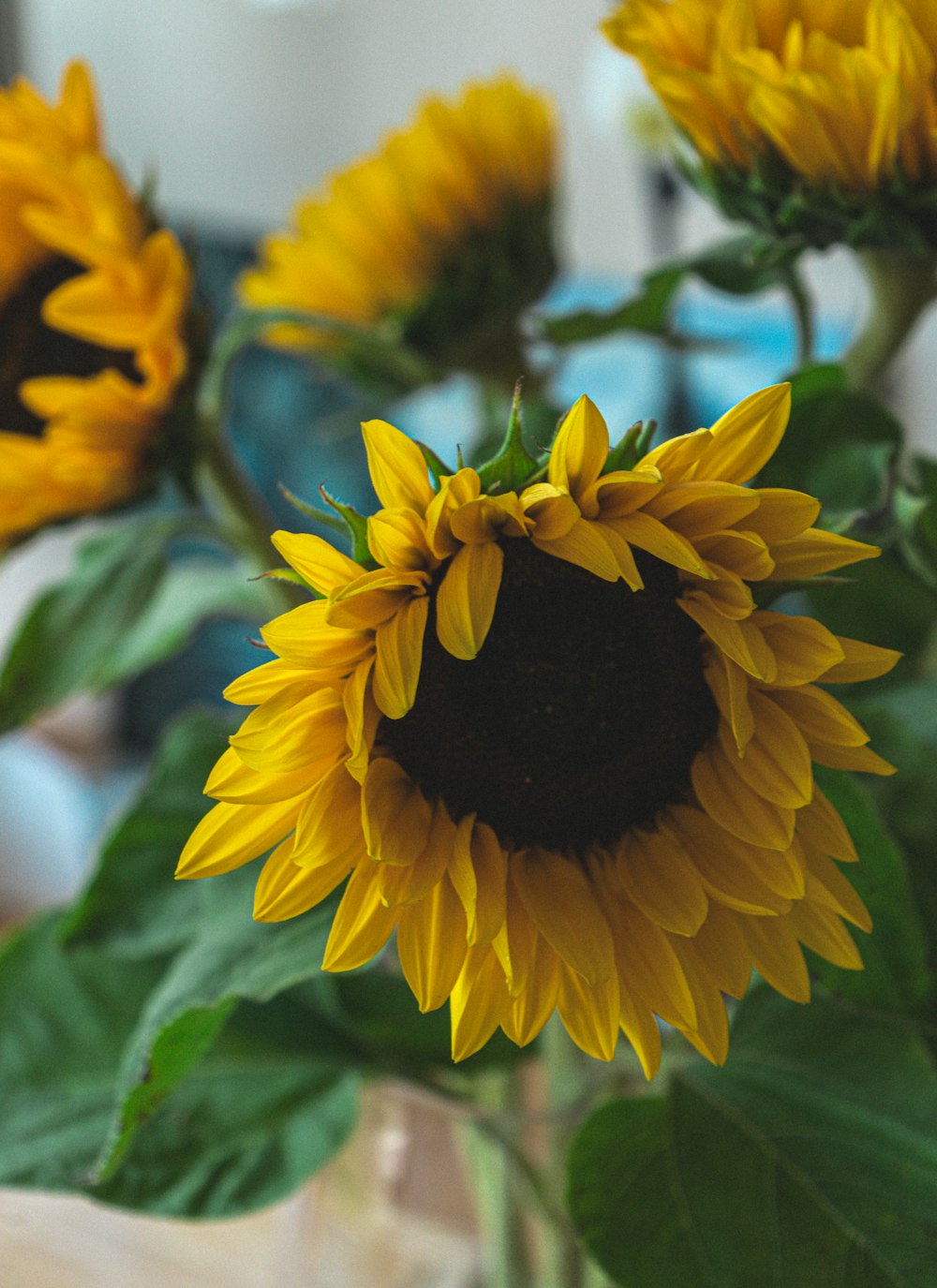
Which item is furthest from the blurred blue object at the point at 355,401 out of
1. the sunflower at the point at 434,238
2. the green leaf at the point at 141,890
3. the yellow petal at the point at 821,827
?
the yellow petal at the point at 821,827

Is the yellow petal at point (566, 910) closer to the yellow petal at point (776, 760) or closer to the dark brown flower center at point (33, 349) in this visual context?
the yellow petal at point (776, 760)

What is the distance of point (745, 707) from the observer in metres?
0.21

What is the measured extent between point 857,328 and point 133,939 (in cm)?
24

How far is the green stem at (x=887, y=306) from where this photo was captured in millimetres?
306

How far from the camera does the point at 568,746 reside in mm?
239

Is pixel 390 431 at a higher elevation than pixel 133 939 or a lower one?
higher

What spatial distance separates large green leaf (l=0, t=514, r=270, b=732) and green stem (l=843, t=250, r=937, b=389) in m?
0.16

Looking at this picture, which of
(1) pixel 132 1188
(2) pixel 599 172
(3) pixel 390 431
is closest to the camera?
(3) pixel 390 431

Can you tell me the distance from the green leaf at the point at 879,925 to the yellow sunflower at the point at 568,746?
31 millimetres

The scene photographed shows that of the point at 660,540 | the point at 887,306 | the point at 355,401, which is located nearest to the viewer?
the point at 660,540

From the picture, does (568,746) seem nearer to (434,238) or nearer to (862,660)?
(862,660)

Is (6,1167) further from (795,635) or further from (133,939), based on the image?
(795,635)

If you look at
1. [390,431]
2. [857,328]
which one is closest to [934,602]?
[857,328]

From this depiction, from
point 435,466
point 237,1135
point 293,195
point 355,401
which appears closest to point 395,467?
point 435,466
